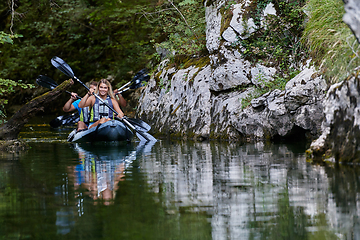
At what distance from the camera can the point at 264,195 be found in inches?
136

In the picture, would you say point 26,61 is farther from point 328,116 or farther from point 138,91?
point 328,116

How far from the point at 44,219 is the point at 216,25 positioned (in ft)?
27.6

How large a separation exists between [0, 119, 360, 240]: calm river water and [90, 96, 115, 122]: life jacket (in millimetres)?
4850

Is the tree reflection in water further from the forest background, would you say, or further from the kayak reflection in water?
the forest background

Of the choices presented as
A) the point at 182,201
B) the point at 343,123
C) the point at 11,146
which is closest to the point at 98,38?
the point at 11,146

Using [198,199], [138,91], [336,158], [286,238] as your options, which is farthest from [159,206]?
[138,91]

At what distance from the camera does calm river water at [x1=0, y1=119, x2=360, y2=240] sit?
257cm

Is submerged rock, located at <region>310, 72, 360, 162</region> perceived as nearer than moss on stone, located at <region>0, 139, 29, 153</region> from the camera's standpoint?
Yes

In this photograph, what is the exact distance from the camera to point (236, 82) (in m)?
9.65

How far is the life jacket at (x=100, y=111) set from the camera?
10.3m

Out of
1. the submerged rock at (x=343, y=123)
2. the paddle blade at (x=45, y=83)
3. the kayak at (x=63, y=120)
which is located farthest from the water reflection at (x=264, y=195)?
the kayak at (x=63, y=120)

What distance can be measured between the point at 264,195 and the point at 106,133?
22.1ft

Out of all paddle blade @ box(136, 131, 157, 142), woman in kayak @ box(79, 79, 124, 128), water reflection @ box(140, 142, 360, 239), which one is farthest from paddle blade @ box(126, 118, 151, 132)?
water reflection @ box(140, 142, 360, 239)

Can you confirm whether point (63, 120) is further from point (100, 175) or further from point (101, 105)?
point (100, 175)
